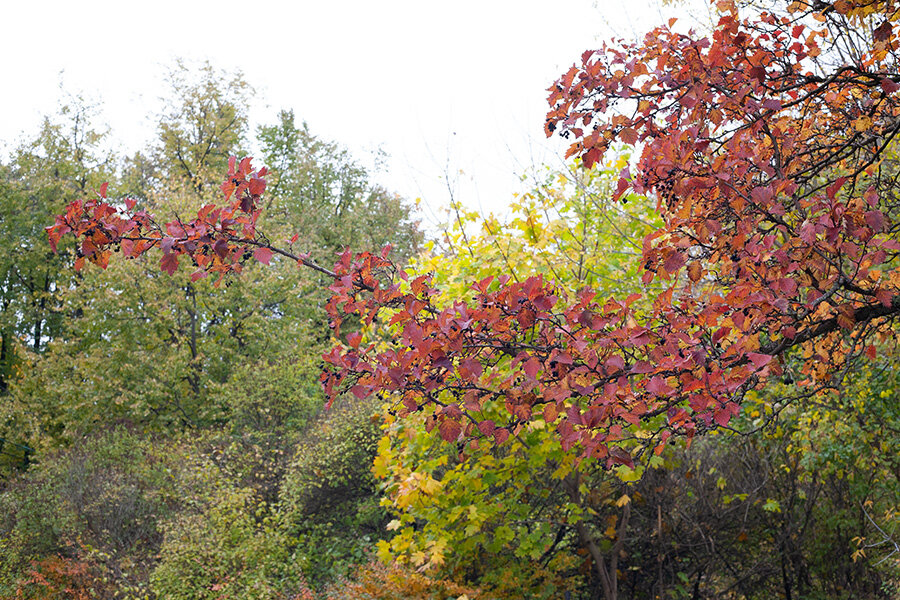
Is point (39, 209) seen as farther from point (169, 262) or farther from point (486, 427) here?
point (486, 427)

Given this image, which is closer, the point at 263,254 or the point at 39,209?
the point at 263,254

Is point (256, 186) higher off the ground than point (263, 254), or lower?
higher

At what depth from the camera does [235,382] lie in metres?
12.6

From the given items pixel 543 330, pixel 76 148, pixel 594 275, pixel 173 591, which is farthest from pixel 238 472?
pixel 76 148

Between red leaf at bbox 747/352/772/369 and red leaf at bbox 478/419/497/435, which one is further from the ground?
red leaf at bbox 747/352/772/369

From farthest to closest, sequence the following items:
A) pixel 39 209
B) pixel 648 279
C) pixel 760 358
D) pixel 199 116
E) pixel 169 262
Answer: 1. pixel 39 209
2. pixel 199 116
3. pixel 648 279
4. pixel 169 262
5. pixel 760 358

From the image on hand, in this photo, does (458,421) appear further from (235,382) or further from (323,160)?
(323,160)

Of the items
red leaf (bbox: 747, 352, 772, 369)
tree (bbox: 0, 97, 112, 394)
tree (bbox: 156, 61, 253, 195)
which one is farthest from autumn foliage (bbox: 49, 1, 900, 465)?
tree (bbox: 0, 97, 112, 394)

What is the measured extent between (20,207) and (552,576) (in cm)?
1940

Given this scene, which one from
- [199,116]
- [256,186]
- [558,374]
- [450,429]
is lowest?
[450,429]

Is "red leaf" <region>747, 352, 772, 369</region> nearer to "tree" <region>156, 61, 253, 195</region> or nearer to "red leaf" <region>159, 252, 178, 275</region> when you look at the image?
"red leaf" <region>159, 252, 178, 275</region>

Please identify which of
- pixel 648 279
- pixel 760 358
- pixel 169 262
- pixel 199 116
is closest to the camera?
pixel 760 358

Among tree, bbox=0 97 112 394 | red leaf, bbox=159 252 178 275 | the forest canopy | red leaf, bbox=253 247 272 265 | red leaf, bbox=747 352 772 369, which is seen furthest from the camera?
tree, bbox=0 97 112 394

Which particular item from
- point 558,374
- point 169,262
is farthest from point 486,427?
point 169,262
